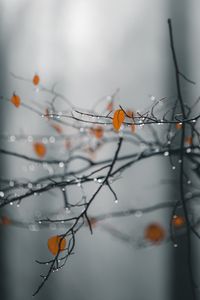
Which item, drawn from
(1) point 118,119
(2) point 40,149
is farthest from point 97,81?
(1) point 118,119

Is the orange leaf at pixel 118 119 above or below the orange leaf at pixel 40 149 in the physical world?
below

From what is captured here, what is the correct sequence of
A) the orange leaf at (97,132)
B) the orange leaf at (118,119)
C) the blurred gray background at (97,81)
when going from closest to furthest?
the orange leaf at (118,119), the orange leaf at (97,132), the blurred gray background at (97,81)

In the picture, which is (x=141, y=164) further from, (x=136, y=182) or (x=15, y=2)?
(x=15, y=2)

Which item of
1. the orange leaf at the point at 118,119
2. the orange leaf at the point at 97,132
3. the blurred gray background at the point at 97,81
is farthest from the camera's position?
the blurred gray background at the point at 97,81

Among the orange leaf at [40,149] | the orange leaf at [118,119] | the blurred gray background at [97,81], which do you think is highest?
the blurred gray background at [97,81]

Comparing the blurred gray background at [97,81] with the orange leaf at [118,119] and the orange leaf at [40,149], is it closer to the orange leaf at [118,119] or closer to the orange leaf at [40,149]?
the orange leaf at [40,149]

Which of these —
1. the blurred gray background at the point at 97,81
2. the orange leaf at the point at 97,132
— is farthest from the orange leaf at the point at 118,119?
the blurred gray background at the point at 97,81

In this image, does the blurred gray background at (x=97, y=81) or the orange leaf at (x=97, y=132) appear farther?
the blurred gray background at (x=97, y=81)

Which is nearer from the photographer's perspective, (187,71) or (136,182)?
(187,71)

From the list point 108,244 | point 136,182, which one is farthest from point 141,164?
point 108,244
